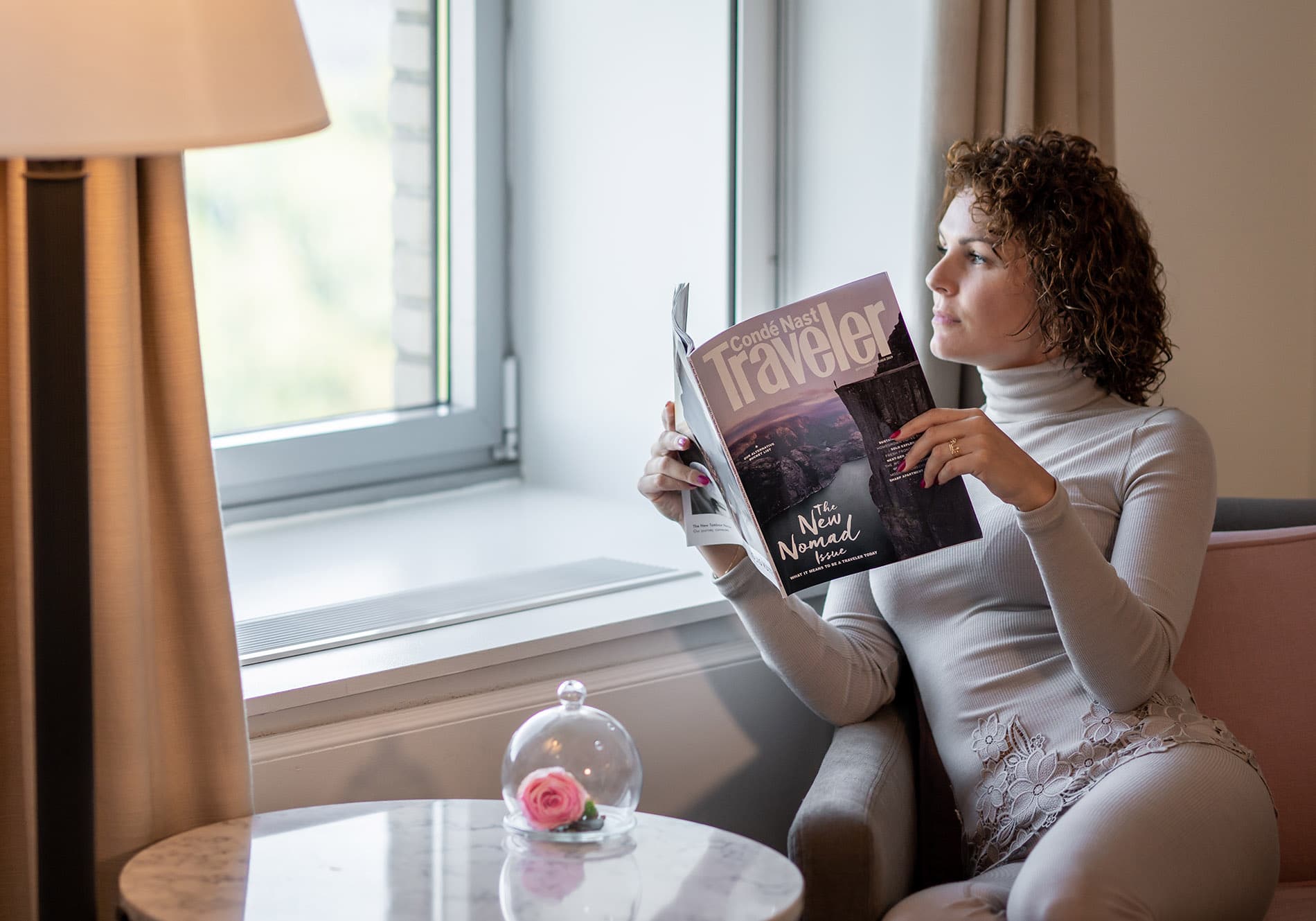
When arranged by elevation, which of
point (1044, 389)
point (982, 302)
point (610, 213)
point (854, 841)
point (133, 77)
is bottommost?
point (854, 841)

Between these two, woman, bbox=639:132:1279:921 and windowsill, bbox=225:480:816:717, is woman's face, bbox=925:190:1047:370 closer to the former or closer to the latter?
woman, bbox=639:132:1279:921

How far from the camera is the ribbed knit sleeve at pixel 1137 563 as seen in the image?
1.37m

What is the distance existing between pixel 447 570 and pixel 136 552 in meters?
0.81

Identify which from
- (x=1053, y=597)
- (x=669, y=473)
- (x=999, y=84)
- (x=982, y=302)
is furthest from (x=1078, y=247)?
(x=669, y=473)

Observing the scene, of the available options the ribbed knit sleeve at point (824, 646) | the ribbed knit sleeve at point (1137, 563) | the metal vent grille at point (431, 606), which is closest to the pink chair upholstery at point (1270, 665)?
the ribbed knit sleeve at point (1137, 563)

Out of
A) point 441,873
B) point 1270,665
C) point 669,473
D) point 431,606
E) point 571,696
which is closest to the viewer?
point 441,873

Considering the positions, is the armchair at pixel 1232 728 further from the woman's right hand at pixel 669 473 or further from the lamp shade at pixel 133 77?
the lamp shade at pixel 133 77

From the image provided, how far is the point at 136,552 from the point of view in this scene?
46.6 inches

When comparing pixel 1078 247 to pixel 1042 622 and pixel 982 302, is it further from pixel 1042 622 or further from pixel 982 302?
pixel 1042 622

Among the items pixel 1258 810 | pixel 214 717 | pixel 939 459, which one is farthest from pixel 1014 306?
pixel 214 717

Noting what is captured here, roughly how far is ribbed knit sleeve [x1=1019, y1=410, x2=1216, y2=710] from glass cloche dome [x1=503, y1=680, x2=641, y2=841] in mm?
483

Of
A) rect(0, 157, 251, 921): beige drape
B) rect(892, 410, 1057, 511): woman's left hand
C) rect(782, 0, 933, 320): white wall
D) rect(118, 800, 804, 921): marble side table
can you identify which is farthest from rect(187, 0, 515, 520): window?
rect(892, 410, 1057, 511): woman's left hand

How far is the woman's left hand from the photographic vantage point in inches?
53.1

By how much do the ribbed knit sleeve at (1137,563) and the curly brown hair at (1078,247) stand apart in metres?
0.11
